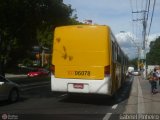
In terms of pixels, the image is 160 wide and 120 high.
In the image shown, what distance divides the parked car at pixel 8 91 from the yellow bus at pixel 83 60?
5.57 ft

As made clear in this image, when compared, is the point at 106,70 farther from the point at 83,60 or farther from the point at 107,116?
the point at 107,116

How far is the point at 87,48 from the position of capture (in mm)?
18828

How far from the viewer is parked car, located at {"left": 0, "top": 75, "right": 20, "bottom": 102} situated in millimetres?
18003

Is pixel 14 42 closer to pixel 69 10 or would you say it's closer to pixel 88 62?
pixel 69 10

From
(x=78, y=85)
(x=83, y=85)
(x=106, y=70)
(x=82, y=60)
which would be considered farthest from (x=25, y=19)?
(x=106, y=70)

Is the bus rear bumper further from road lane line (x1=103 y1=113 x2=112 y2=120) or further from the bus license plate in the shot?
road lane line (x1=103 y1=113 x2=112 y2=120)

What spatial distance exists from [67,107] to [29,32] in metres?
24.7

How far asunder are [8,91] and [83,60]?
325 cm

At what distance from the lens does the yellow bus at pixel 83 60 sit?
1831 cm

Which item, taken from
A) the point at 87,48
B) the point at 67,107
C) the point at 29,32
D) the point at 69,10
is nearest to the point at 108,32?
the point at 87,48

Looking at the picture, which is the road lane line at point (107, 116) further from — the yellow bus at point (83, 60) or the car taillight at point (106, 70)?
the car taillight at point (106, 70)

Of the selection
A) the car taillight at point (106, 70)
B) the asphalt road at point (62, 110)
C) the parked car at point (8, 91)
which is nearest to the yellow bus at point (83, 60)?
the car taillight at point (106, 70)

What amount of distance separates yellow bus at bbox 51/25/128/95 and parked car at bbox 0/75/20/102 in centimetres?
170

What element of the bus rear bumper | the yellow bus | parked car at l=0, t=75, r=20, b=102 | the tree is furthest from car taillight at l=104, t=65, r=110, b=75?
the tree
